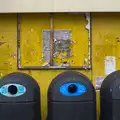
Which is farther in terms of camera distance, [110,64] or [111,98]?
[110,64]

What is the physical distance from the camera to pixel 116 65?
7.00 meters

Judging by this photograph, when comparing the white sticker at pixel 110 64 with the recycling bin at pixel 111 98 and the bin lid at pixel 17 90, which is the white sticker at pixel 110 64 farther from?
the bin lid at pixel 17 90

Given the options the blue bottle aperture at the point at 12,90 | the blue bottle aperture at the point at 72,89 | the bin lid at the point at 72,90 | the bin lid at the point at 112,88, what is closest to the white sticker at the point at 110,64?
the bin lid at the point at 112,88

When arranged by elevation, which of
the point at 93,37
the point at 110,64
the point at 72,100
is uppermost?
the point at 93,37

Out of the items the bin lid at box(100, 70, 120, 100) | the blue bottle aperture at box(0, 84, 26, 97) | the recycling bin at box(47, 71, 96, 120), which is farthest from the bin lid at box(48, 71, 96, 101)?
the blue bottle aperture at box(0, 84, 26, 97)

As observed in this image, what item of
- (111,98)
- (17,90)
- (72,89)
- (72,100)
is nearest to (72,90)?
(72,89)

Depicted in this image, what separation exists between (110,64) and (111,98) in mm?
1584

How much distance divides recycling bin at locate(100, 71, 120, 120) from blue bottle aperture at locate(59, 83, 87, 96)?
0.39m

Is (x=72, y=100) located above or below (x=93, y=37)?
below

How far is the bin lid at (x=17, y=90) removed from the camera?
5.43 metres

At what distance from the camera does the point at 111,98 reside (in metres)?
5.49

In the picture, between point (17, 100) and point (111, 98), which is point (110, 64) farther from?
point (17, 100)
